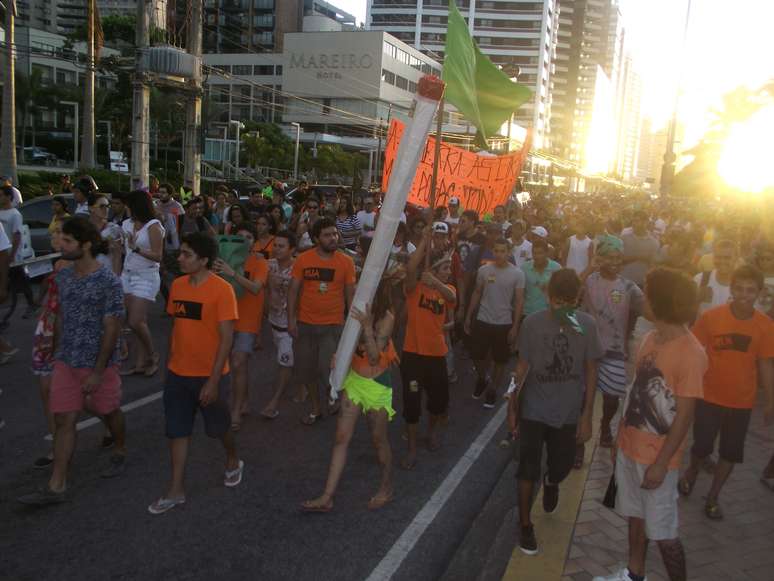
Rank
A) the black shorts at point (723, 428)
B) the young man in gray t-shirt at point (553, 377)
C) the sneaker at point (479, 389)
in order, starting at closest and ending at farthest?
the young man in gray t-shirt at point (553, 377) < the black shorts at point (723, 428) < the sneaker at point (479, 389)

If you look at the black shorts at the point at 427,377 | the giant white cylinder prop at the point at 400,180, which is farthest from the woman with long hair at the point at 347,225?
the giant white cylinder prop at the point at 400,180

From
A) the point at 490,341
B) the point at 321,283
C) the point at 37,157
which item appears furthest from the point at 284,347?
the point at 37,157

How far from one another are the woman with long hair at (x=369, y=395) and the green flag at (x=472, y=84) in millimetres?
2540

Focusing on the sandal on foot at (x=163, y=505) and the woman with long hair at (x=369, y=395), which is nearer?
the sandal on foot at (x=163, y=505)

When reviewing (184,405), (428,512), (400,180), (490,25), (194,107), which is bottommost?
(428,512)

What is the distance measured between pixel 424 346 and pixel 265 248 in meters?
2.12

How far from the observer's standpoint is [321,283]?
589 cm

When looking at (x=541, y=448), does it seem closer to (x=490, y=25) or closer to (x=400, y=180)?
(x=400, y=180)

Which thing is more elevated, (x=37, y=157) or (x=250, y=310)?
(x=37, y=157)

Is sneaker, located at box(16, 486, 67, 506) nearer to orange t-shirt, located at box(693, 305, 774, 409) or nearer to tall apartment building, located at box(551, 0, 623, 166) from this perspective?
orange t-shirt, located at box(693, 305, 774, 409)

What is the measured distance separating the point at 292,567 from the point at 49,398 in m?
1.99

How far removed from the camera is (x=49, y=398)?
4504 mm

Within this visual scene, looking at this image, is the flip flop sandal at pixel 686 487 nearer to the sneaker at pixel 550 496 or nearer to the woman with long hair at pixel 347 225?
the sneaker at pixel 550 496

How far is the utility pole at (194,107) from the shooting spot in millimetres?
22062
